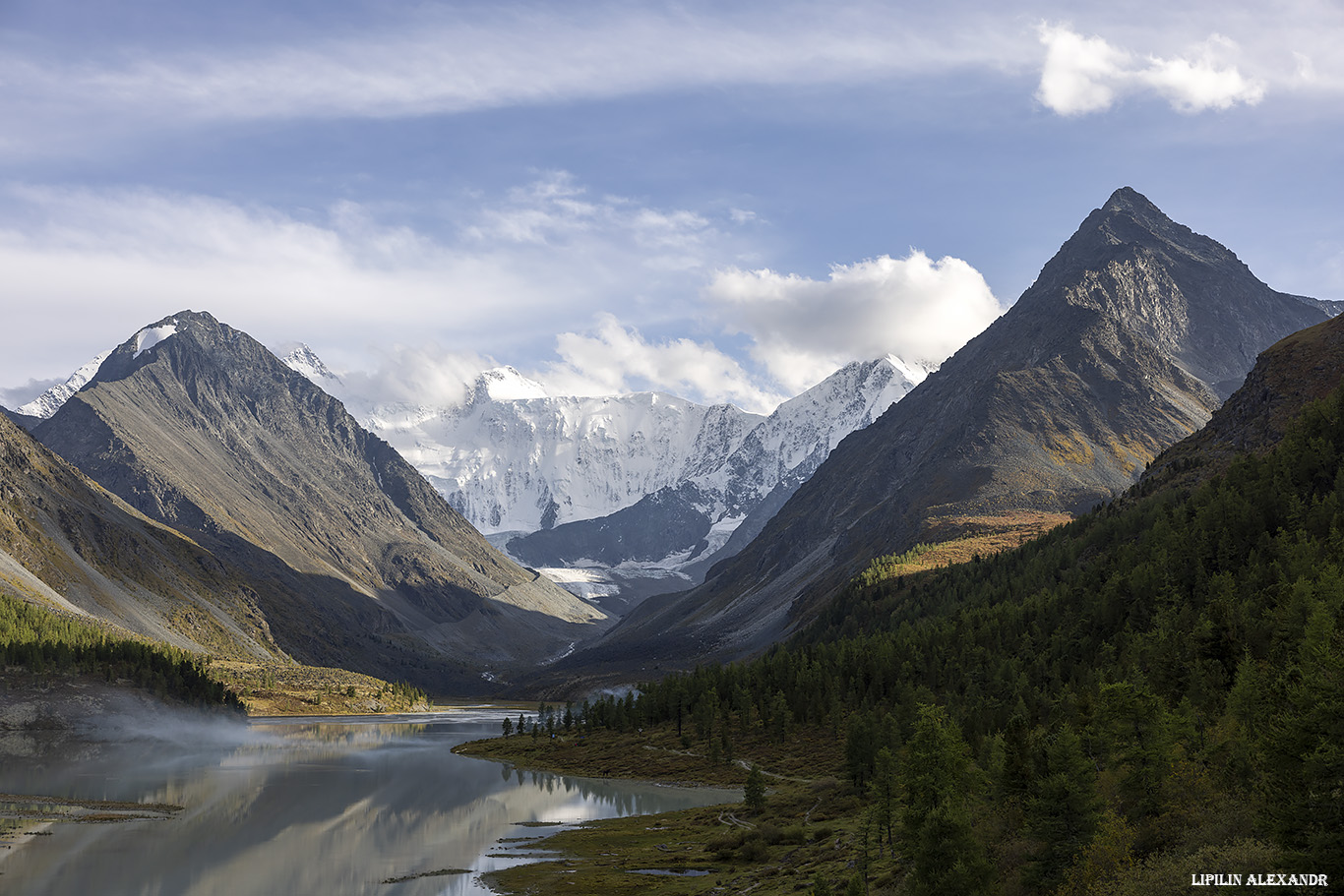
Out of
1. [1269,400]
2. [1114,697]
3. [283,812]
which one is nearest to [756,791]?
[1114,697]

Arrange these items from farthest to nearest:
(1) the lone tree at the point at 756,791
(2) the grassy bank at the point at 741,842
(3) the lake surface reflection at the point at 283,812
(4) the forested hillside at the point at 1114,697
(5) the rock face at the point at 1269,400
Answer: (5) the rock face at the point at 1269,400
(1) the lone tree at the point at 756,791
(3) the lake surface reflection at the point at 283,812
(2) the grassy bank at the point at 741,842
(4) the forested hillside at the point at 1114,697

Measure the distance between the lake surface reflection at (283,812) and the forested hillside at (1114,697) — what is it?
33.0m

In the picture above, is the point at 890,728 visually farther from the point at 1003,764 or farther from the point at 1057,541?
the point at 1057,541

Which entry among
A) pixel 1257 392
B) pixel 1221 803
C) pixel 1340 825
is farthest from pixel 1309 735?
pixel 1257 392

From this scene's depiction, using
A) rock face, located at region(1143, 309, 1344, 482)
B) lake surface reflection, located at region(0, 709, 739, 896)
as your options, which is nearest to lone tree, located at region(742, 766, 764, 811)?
lake surface reflection, located at region(0, 709, 739, 896)

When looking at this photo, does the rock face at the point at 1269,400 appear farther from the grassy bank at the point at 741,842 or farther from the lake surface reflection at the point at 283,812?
the lake surface reflection at the point at 283,812

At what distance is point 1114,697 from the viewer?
6134 cm

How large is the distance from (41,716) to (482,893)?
138 m

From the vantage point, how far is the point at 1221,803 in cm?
4738

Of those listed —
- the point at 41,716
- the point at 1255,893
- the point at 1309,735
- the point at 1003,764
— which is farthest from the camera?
the point at 41,716

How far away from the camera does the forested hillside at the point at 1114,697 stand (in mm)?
41500

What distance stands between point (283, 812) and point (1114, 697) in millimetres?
90787

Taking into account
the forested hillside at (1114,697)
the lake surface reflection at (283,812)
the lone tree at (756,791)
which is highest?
the forested hillside at (1114,697)

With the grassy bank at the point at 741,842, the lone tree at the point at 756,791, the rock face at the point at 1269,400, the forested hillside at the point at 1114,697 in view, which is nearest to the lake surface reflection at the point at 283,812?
the grassy bank at the point at 741,842
